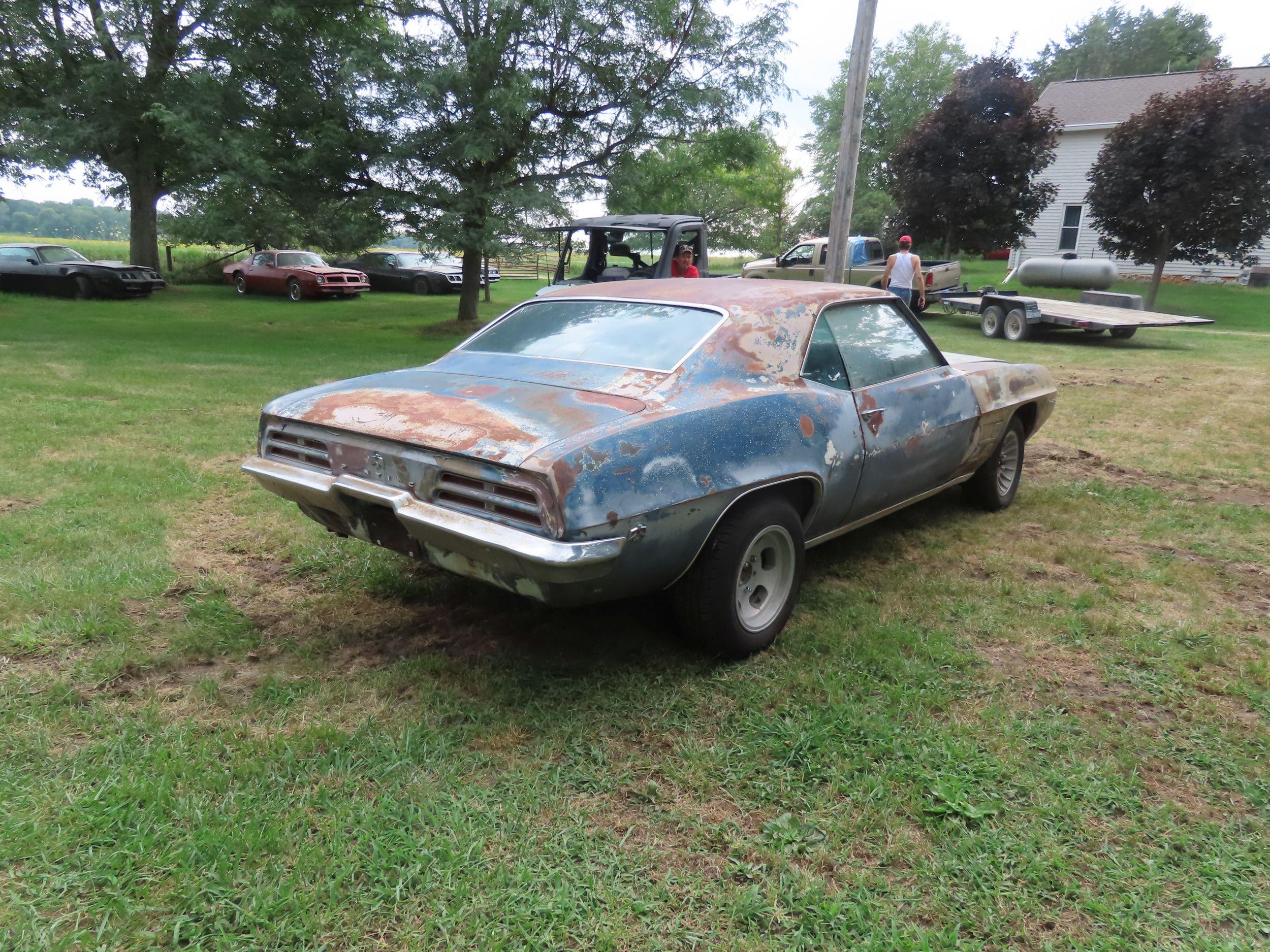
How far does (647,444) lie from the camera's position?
9.04 ft

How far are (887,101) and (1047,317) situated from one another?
33923 millimetres

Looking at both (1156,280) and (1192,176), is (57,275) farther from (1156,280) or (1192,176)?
(1156,280)

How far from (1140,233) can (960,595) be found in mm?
19073

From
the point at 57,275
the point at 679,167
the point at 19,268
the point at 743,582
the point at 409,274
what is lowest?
the point at 743,582

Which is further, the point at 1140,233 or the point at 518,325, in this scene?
the point at 1140,233

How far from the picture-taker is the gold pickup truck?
19266mm

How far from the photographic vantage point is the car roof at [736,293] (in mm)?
3625

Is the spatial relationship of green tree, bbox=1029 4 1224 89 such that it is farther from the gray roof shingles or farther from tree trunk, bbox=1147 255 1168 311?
tree trunk, bbox=1147 255 1168 311

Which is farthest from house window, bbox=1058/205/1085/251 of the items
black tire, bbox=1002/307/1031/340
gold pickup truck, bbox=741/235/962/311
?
black tire, bbox=1002/307/1031/340

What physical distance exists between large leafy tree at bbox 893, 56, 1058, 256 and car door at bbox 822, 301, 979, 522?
19954 mm

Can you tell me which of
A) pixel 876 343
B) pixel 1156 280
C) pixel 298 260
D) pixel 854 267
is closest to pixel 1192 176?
pixel 1156 280

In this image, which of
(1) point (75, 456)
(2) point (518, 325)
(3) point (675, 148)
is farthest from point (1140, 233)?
(1) point (75, 456)

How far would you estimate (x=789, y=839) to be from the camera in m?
2.30

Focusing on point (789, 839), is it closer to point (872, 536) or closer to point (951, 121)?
point (872, 536)
